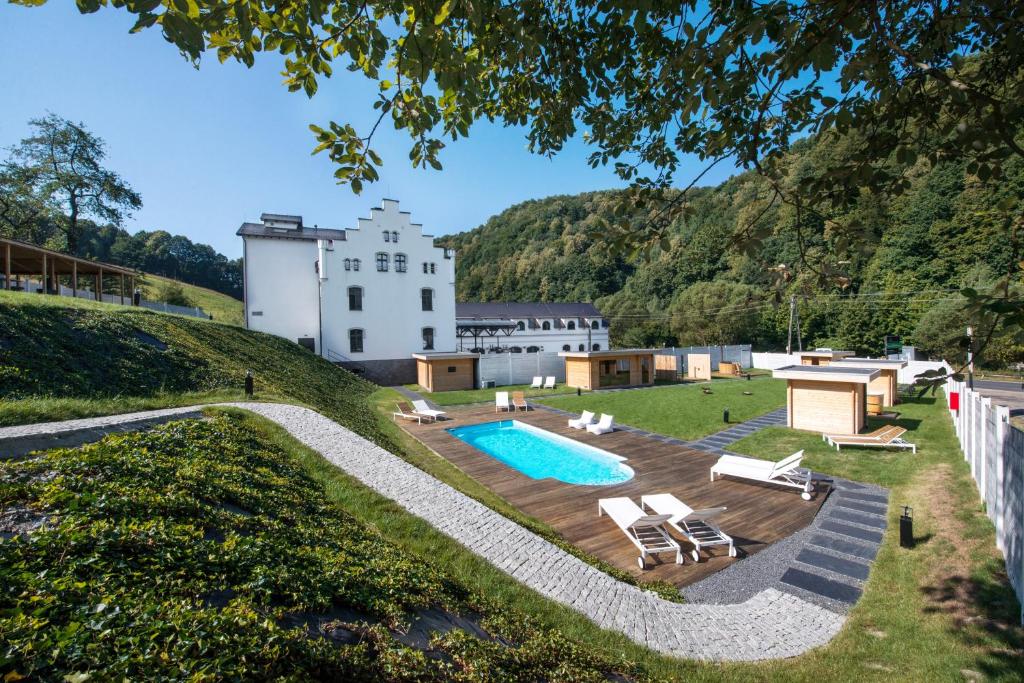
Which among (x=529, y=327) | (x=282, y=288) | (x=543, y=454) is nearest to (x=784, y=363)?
(x=529, y=327)

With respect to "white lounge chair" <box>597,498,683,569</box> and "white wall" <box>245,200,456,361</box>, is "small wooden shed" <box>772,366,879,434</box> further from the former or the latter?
"white wall" <box>245,200,456,361</box>

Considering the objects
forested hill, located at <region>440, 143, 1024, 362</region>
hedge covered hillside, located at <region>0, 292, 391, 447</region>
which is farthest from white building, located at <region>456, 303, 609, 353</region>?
hedge covered hillside, located at <region>0, 292, 391, 447</region>

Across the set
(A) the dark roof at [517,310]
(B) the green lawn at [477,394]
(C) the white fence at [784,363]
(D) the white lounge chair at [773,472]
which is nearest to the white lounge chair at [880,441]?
(D) the white lounge chair at [773,472]

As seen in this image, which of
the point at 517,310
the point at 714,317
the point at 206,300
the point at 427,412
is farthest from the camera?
the point at 714,317

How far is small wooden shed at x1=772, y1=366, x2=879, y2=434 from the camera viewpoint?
14.2 metres

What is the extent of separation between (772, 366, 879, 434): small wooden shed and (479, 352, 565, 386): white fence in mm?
16660

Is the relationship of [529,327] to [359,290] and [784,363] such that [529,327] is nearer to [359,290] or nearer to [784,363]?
[359,290]

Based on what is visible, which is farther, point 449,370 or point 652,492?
point 449,370

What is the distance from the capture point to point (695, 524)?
7918mm

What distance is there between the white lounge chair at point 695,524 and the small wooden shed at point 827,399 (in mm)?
9592

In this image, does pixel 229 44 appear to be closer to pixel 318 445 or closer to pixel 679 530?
pixel 318 445

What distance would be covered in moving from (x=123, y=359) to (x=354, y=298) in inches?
779

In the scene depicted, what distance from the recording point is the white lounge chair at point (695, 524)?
7.12 metres

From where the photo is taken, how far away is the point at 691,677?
412 cm
